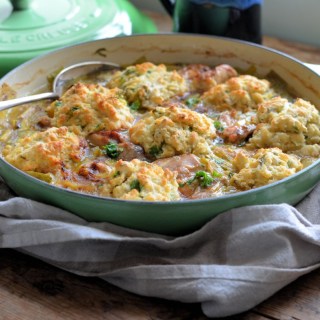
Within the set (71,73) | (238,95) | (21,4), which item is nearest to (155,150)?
(238,95)

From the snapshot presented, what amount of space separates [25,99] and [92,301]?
1.08 meters

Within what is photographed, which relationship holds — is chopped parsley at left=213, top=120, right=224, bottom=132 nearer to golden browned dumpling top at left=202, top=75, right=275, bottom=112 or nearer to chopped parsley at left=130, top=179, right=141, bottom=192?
golden browned dumpling top at left=202, top=75, right=275, bottom=112

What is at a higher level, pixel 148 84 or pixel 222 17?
pixel 222 17

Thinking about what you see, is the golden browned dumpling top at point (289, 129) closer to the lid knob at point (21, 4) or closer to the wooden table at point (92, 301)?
the wooden table at point (92, 301)

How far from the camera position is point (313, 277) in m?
2.12

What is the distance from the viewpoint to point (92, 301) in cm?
201

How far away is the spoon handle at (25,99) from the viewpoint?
2.63 m

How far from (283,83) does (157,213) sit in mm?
1302

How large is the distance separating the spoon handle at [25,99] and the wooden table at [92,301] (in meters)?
0.76

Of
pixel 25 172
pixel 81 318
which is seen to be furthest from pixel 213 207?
pixel 25 172

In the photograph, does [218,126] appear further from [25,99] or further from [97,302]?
[97,302]

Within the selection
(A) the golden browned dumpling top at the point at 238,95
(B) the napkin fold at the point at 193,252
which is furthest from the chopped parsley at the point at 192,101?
(B) the napkin fold at the point at 193,252

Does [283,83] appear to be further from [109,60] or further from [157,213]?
[157,213]

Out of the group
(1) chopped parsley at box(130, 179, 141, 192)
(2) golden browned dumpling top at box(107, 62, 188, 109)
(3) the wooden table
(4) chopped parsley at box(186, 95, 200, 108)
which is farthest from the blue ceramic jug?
(3) the wooden table
